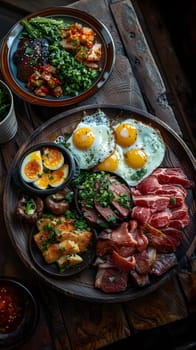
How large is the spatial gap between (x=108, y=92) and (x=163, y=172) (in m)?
0.78

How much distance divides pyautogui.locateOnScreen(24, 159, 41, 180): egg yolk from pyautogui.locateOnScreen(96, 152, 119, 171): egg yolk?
449 millimetres

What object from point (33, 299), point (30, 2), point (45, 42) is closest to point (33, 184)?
point (33, 299)

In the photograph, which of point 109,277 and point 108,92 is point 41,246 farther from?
point 108,92

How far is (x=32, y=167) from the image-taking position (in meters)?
3.71

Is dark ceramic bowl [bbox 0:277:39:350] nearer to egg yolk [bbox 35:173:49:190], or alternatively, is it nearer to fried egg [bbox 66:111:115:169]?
egg yolk [bbox 35:173:49:190]

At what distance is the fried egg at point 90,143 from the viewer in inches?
152

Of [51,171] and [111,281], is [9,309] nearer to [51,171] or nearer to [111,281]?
[111,281]

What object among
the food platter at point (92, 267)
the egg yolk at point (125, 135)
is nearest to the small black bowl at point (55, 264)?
the food platter at point (92, 267)

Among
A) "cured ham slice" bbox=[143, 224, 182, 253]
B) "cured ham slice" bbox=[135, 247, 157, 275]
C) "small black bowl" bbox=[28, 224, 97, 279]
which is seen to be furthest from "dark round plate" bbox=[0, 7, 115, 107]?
"cured ham slice" bbox=[135, 247, 157, 275]

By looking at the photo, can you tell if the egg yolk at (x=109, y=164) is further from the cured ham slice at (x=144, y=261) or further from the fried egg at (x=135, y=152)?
the cured ham slice at (x=144, y=261)

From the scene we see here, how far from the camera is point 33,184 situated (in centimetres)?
370

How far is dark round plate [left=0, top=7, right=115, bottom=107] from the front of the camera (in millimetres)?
3967

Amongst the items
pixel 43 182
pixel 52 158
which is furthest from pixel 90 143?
pixel 43 182

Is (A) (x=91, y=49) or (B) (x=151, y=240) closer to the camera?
(B) (x=151, y=240)
